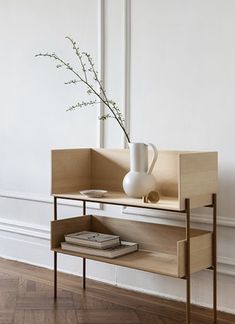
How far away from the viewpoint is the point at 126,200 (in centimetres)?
309

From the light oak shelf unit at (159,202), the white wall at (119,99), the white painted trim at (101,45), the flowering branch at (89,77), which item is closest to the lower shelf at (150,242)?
the light oak shelf unit at (159,202)

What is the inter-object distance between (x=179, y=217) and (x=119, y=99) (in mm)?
823

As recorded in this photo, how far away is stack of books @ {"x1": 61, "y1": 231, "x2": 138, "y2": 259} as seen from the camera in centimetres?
322

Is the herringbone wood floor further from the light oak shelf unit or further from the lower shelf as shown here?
the lower shelf

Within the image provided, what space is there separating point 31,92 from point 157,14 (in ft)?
4.00

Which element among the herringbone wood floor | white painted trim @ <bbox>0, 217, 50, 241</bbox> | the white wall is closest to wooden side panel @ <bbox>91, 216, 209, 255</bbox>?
the white wall

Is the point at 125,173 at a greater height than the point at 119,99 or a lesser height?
lesser

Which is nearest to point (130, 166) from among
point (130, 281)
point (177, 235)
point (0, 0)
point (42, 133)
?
point (177, 235)

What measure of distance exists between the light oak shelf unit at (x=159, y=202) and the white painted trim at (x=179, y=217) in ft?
0.29

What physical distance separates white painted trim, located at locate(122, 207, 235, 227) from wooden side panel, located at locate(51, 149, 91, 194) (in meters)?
0.32

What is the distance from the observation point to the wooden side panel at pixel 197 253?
2846 mm

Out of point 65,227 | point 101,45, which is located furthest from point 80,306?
point 101,45

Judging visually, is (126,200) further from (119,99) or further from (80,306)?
(119,99)

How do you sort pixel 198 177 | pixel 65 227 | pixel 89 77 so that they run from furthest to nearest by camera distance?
pixel 89 77
pixel 65 227
pixel 198 177
